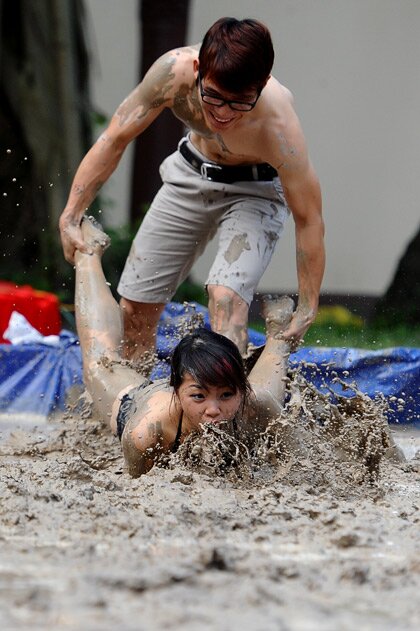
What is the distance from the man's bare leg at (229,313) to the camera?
3695 millimetres

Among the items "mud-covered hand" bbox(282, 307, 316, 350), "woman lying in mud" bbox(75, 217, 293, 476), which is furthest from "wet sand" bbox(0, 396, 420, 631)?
"mud-covered hand" bbox(282, 307, 316, 350)

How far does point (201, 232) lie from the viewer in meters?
4.11

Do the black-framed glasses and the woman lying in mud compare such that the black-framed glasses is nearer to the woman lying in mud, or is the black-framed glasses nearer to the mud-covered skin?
the mud-covered skin

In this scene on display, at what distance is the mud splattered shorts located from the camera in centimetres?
379

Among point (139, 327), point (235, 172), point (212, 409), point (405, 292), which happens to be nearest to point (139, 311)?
point (139, 327)

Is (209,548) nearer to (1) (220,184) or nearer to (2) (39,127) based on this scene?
(1) (220,184)

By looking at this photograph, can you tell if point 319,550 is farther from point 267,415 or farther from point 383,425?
point 383,425

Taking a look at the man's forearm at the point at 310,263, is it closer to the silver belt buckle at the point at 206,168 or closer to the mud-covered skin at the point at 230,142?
the mud-covered skin at the point at 230,142

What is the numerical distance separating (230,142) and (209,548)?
5.67 feet

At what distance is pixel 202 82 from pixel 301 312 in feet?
2.98

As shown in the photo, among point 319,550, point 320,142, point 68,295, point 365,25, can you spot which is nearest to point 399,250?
point 320,142

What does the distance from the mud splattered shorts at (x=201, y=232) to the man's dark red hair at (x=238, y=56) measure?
2.23 ft

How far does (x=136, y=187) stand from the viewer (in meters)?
7.35

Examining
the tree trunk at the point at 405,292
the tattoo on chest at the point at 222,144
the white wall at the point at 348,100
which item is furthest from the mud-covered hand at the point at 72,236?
the tree trunk at the point at 405,292
